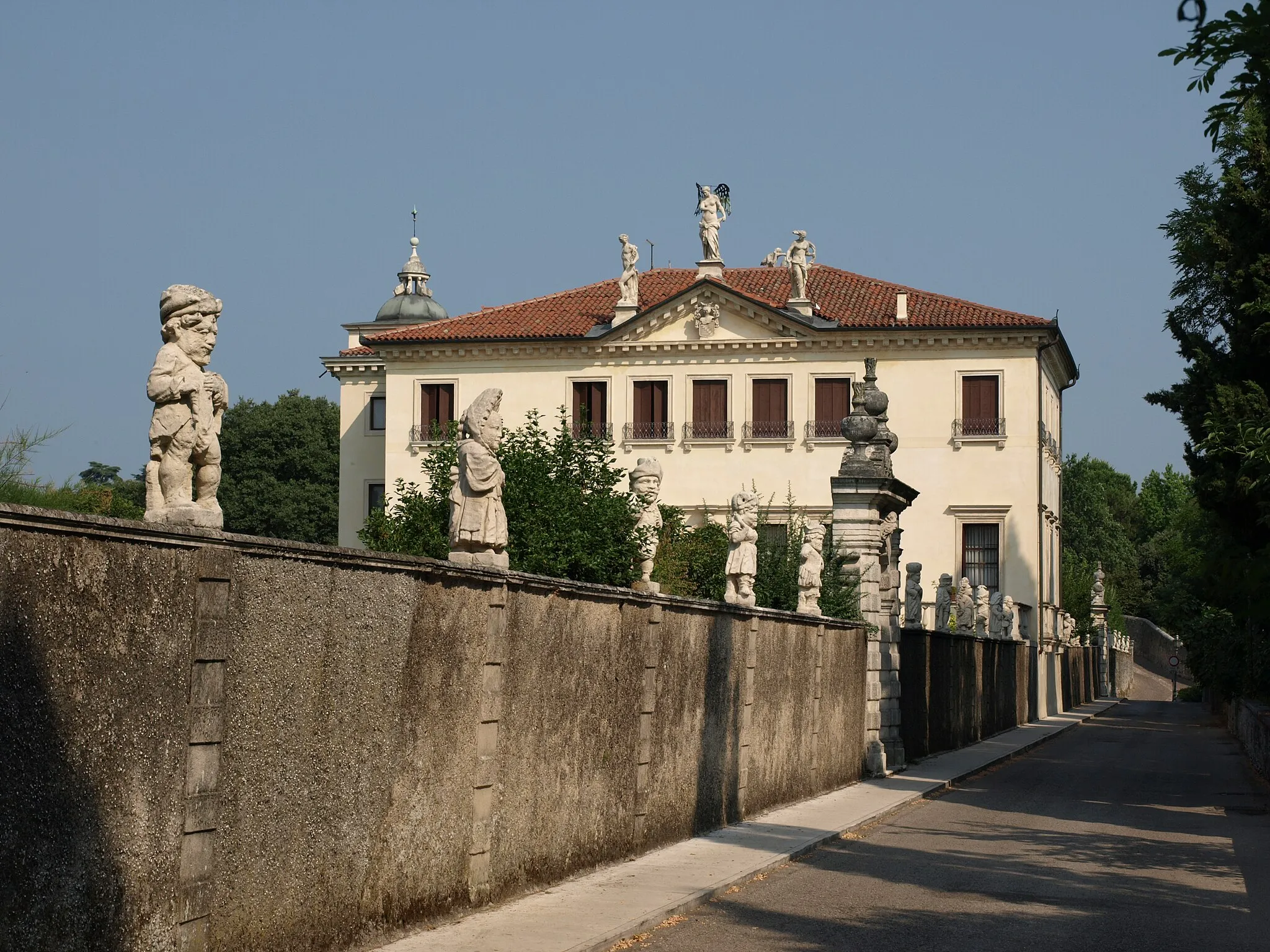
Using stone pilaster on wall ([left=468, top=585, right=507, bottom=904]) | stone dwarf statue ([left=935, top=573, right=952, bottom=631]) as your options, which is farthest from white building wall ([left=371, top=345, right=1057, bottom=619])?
stone pilaster on wall ([left=468, top=585, right=507, bottom=904])

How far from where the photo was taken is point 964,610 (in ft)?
112

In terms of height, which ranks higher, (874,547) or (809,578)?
(874,547)

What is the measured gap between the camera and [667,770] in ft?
44.1

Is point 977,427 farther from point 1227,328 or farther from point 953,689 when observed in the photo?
point 1227,328

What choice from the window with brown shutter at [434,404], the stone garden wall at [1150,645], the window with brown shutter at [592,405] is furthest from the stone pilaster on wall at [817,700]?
the stone garden wall at [1150,645]

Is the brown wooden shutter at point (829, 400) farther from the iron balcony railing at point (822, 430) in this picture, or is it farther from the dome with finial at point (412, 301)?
the dome with finial at point (412, 301)

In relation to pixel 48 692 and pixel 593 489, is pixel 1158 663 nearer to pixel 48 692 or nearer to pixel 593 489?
pixel 593 489

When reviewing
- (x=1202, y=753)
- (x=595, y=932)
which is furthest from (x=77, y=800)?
(x=1202, y=753)

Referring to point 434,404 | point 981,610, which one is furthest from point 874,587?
point 434,404

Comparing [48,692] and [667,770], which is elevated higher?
[48,692]

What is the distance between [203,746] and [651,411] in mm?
47342

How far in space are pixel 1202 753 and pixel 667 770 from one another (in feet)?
73.5

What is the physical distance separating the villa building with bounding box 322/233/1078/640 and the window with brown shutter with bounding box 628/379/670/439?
0.05 metres

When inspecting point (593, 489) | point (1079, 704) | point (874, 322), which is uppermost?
point (874, 322)
